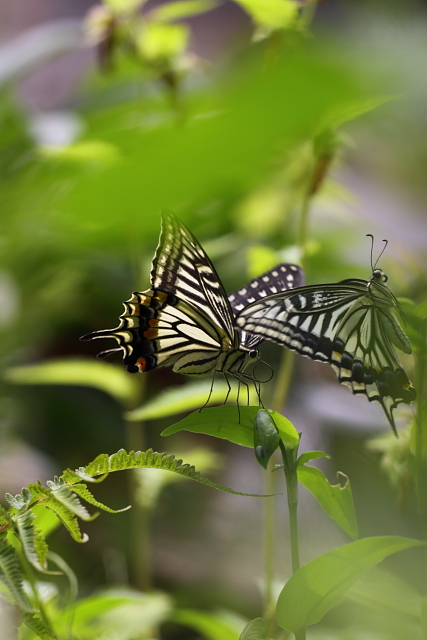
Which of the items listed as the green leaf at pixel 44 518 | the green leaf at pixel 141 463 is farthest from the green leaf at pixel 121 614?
the green leaf at pixel 141 463

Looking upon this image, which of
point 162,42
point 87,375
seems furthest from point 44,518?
point 162,42

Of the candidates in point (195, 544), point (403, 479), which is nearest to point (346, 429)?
point (403, 479)

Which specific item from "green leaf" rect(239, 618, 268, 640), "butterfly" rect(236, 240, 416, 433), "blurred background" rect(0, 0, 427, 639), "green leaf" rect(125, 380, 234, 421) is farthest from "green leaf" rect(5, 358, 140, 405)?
"green leaf" rect(239, 618, 268, 640)

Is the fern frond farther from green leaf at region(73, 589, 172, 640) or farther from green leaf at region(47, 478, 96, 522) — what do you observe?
green leaf at region(73, 589, 172, 640)

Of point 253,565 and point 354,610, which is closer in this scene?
point 354,610

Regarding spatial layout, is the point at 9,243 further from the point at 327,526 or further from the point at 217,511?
the point at 217,511
